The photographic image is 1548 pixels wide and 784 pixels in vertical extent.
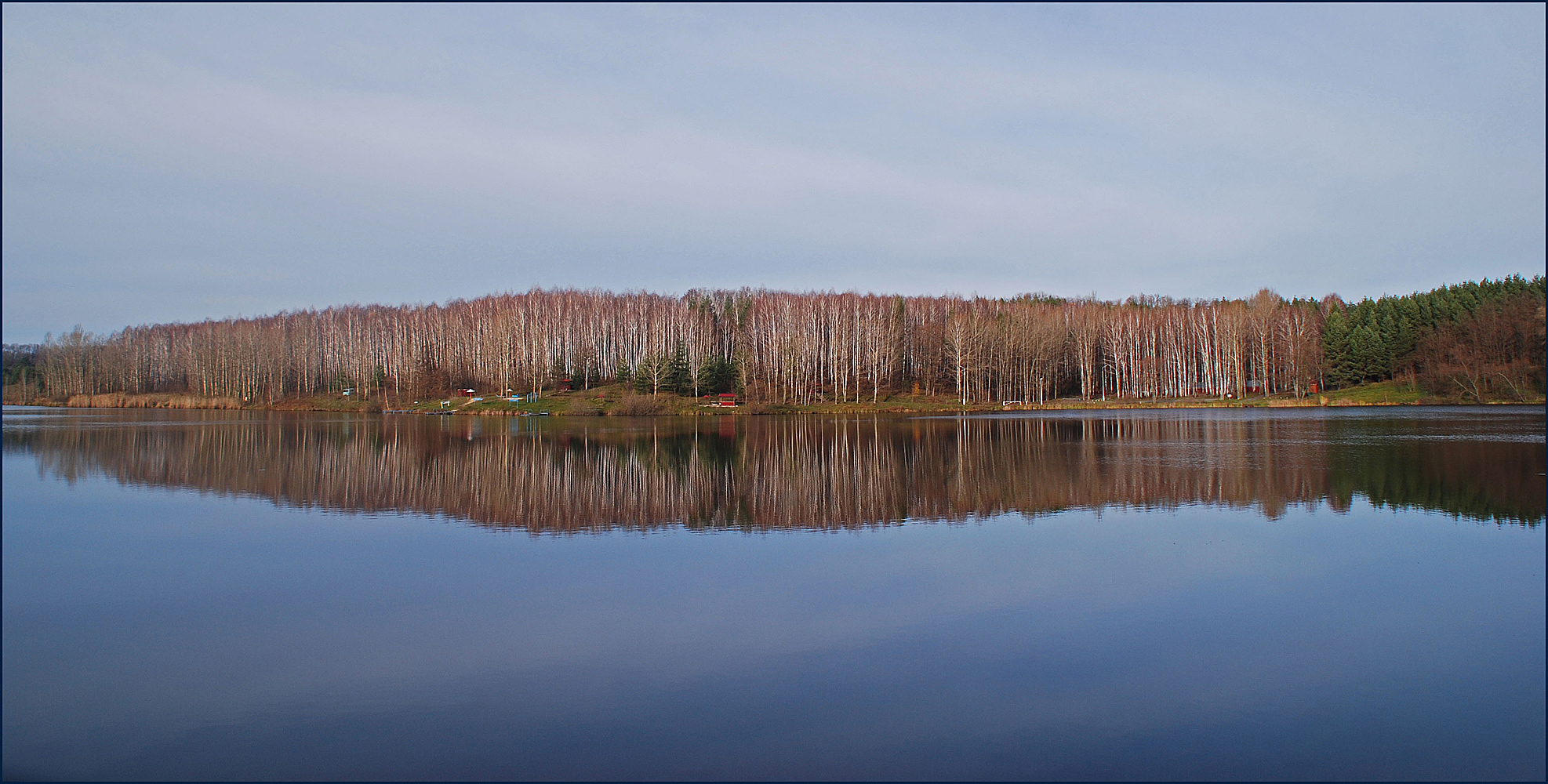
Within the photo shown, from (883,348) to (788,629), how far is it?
6645 cm

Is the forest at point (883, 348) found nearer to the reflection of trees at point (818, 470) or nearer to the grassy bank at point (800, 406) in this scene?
the grassy bank at point (800, 406)

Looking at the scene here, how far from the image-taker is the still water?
6395mm

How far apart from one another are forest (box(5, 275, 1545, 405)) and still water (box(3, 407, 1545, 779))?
167ft

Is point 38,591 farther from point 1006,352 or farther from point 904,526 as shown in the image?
point 1006,352

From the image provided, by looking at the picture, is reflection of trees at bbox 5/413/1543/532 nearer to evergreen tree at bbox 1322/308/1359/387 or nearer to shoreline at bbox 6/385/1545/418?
shoreline at bbox 6/385/1545/418

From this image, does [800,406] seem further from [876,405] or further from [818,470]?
[818,470]

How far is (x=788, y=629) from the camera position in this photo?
30.3ft

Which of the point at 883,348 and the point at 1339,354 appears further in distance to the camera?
the point at 883,348

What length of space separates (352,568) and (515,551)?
232 centimetres

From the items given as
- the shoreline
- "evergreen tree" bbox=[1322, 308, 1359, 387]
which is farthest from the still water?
"evergreen tree" bbox=[1322, 308, 1359, 387]

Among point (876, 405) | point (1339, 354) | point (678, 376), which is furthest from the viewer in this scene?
point (1339, 354)

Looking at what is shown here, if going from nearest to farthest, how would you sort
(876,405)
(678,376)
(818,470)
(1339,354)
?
(818,470) < (876,405) < (678,376) < (1339,354)

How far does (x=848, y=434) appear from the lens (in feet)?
133

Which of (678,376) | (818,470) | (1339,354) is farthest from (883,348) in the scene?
(818,470)
